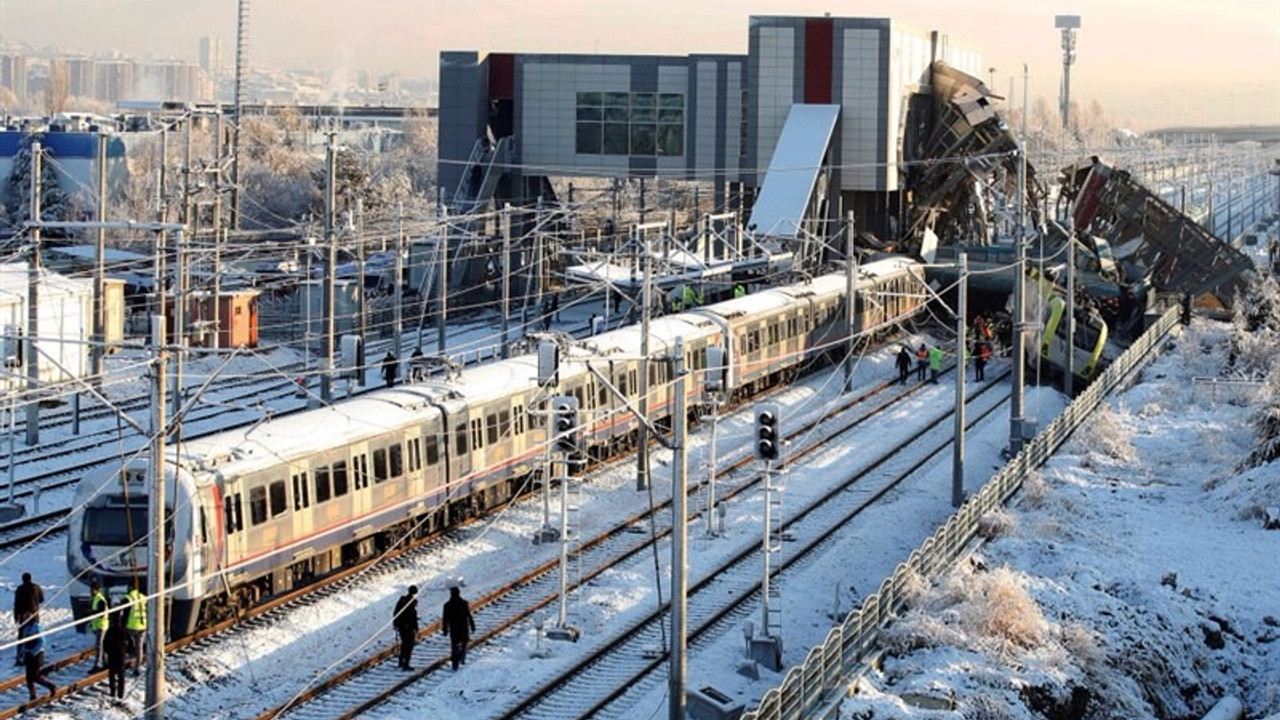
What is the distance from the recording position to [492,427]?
2980cm

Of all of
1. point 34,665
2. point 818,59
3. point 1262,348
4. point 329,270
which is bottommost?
point 34,665

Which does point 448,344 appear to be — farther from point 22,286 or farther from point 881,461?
point 881,461

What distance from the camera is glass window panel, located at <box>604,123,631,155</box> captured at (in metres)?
66.4

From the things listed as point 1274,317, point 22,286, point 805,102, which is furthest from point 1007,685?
point 805,102

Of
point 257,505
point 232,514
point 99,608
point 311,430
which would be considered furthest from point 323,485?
point 99,608

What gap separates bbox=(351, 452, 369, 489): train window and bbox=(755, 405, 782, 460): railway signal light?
6.42 metres

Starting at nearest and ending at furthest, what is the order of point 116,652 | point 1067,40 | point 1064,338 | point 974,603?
1. point 116,652
2. point 974,603
3. point 1064,338
4. point 1067,40

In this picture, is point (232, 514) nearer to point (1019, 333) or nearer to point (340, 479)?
point (340, 479)

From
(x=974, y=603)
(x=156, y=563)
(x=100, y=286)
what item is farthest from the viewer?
(x=100, y=286)

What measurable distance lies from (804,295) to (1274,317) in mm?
17572

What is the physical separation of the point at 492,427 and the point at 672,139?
125 feet

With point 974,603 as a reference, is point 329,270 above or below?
above

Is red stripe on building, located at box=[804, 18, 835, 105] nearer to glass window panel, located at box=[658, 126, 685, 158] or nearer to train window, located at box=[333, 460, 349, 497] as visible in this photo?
glass window panel, located at box=[658, 126, 685, 158]

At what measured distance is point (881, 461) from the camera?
36.4 metres
